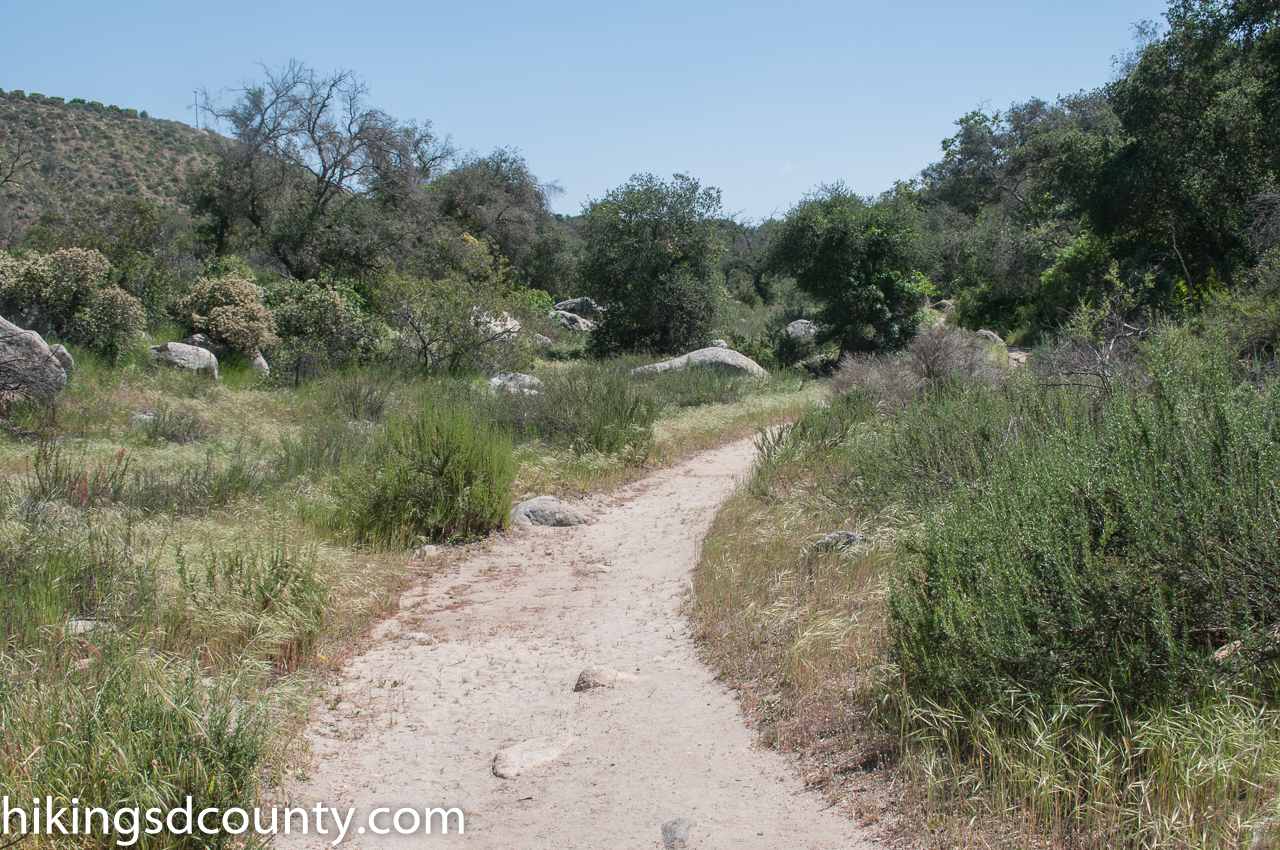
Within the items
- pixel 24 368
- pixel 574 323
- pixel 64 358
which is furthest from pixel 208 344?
pixel 574 323

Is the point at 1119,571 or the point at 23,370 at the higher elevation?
the point at 23,370

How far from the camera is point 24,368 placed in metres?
9.63

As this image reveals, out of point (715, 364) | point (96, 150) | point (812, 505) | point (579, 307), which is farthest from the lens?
point (96, 150)

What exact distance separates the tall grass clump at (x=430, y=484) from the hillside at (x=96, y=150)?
3234 centimetres

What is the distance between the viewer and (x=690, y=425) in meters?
12.5

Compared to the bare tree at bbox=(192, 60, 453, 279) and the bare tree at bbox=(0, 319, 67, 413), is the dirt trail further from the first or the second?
the bare tree at bbox=(192, 60, 453, 279)

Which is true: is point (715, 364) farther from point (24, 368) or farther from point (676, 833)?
point (676, 833)

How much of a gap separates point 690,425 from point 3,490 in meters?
8.74

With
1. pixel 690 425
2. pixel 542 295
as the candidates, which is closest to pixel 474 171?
pixel 542 295

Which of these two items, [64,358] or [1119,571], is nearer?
[1119,571]

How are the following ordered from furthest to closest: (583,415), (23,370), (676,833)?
(583,415)
(23,370)
(676,833)

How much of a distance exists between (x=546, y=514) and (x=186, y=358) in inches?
354

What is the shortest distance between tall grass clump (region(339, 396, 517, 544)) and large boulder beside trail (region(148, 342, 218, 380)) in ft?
25.5

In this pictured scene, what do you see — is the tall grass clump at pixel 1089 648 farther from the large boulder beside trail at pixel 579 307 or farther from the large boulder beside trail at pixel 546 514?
the large boulder beside trail at pixel 579 307
